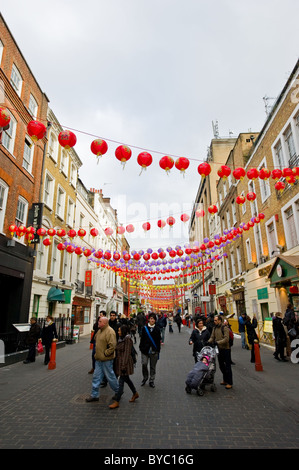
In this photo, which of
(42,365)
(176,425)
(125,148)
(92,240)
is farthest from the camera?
(92,240)

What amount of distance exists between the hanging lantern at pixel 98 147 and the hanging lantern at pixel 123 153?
38cm

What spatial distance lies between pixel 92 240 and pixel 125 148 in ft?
69.8

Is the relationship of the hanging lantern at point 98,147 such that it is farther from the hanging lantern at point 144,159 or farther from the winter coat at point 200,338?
the winter coat at point 200,338

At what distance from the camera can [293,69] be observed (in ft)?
39.6

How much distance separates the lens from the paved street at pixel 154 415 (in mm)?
4000

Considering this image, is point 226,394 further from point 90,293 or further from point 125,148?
point 90,293

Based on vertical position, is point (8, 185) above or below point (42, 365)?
above

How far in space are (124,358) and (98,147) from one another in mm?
5323

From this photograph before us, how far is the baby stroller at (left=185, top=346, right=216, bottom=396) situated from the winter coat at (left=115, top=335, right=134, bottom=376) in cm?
161

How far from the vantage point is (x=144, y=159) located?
315 inches

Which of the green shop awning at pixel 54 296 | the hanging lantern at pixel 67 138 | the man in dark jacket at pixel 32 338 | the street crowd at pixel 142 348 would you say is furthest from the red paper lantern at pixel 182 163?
the green shop awning at pixel 54 296

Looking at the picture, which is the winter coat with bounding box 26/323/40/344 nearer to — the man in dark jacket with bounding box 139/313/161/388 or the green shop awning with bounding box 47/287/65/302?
the man in dark jacket with bounding box 139/313/161/388

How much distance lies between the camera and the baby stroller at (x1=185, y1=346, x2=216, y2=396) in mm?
6448
